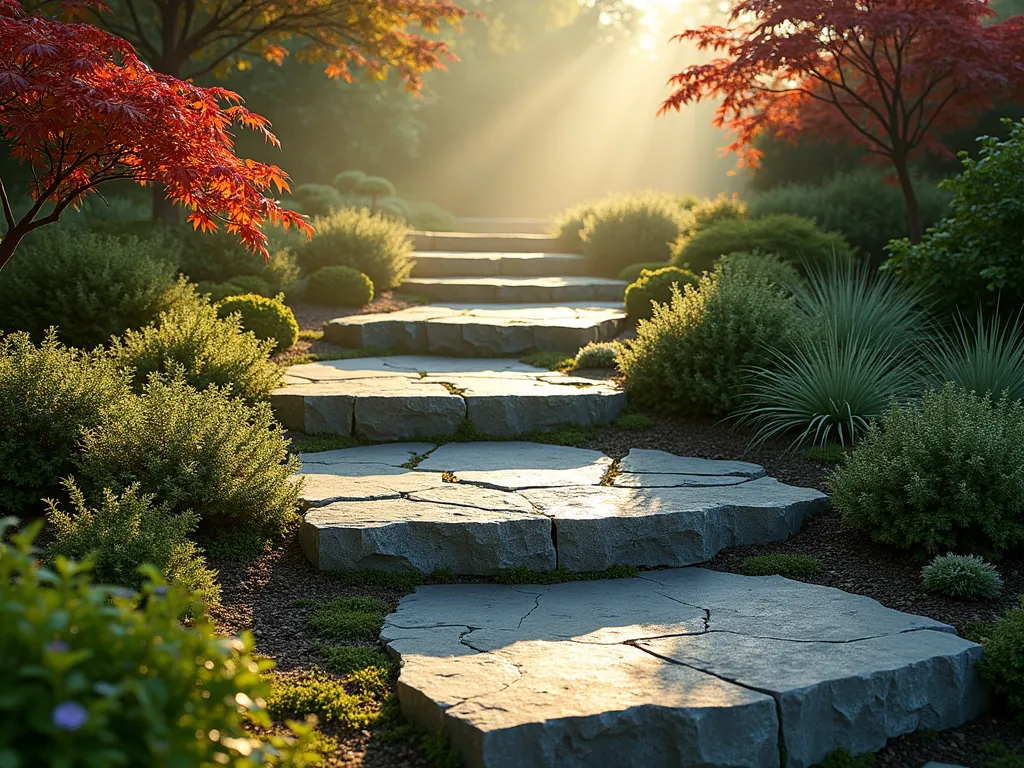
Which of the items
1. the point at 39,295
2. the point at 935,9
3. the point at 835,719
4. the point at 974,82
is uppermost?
Answer: the point at 935,9

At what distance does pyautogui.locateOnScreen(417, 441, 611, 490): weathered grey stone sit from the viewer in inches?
180

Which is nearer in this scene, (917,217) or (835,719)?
(835,719)

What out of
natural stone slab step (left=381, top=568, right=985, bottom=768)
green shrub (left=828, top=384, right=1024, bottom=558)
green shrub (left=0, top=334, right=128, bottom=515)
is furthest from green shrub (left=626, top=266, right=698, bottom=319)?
green shrub (left=0, top=334, right=128, bottom=515)

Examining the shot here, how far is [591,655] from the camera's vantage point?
302 centimetres

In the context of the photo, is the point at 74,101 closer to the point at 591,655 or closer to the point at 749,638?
the point at 591,655

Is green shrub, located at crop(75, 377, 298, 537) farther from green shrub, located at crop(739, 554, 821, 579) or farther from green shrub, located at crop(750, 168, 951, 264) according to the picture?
Result: green shrub, located at crop(750, 168, 951, 264)

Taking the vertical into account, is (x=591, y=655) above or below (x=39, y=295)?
below

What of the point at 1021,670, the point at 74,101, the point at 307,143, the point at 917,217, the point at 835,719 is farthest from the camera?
the point at 307,143

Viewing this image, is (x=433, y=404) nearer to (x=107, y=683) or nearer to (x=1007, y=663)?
(x=1007, y=663)

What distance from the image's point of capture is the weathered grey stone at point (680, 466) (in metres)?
4.86

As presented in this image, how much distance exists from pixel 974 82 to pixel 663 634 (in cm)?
659

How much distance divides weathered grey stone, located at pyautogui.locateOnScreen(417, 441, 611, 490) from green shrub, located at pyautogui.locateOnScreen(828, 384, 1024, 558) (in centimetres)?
134

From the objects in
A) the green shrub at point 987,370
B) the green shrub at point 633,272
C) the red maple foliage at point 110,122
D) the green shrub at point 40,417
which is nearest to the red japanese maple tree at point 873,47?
the green shrub at point 633,272

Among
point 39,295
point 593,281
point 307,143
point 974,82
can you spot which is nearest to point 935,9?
point 974,82
